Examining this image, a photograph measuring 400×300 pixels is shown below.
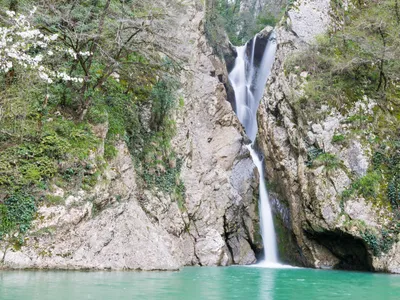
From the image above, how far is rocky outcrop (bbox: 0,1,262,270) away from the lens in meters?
11.5

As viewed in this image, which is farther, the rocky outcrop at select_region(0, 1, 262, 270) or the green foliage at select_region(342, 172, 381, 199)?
the green foliage at select_region(342, 172, 381, 199)

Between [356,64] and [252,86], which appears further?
[252,86]

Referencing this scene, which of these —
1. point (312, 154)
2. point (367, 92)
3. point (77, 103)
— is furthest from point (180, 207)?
point (367, 92)

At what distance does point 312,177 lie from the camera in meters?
18.3

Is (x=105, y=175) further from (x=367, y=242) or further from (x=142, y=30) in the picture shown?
(x=367, y=242)

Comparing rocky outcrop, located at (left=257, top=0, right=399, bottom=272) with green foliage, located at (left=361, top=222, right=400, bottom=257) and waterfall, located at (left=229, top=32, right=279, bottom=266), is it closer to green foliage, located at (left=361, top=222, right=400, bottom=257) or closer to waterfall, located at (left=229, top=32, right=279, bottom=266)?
green foliage, located at (left=361, top=222, right=400, bottom=257)

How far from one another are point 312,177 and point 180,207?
6553 millimetres

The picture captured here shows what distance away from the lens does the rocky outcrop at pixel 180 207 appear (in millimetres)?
11508

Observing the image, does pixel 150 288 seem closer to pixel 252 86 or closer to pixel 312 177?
pixel 312 177

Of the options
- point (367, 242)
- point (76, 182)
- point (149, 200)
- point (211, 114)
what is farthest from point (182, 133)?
point (367, 242)

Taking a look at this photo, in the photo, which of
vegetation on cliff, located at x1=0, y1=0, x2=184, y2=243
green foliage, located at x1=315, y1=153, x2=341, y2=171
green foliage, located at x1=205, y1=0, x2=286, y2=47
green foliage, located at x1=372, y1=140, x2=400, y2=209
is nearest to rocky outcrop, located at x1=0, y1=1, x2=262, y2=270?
vegetation on cliff, located at x1=0, y1=0, x2=184, y2=243

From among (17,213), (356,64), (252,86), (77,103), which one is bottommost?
(17,213)

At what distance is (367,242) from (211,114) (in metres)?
11.5

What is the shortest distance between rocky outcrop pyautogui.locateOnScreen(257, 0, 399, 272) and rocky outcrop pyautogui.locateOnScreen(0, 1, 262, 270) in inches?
75.5
